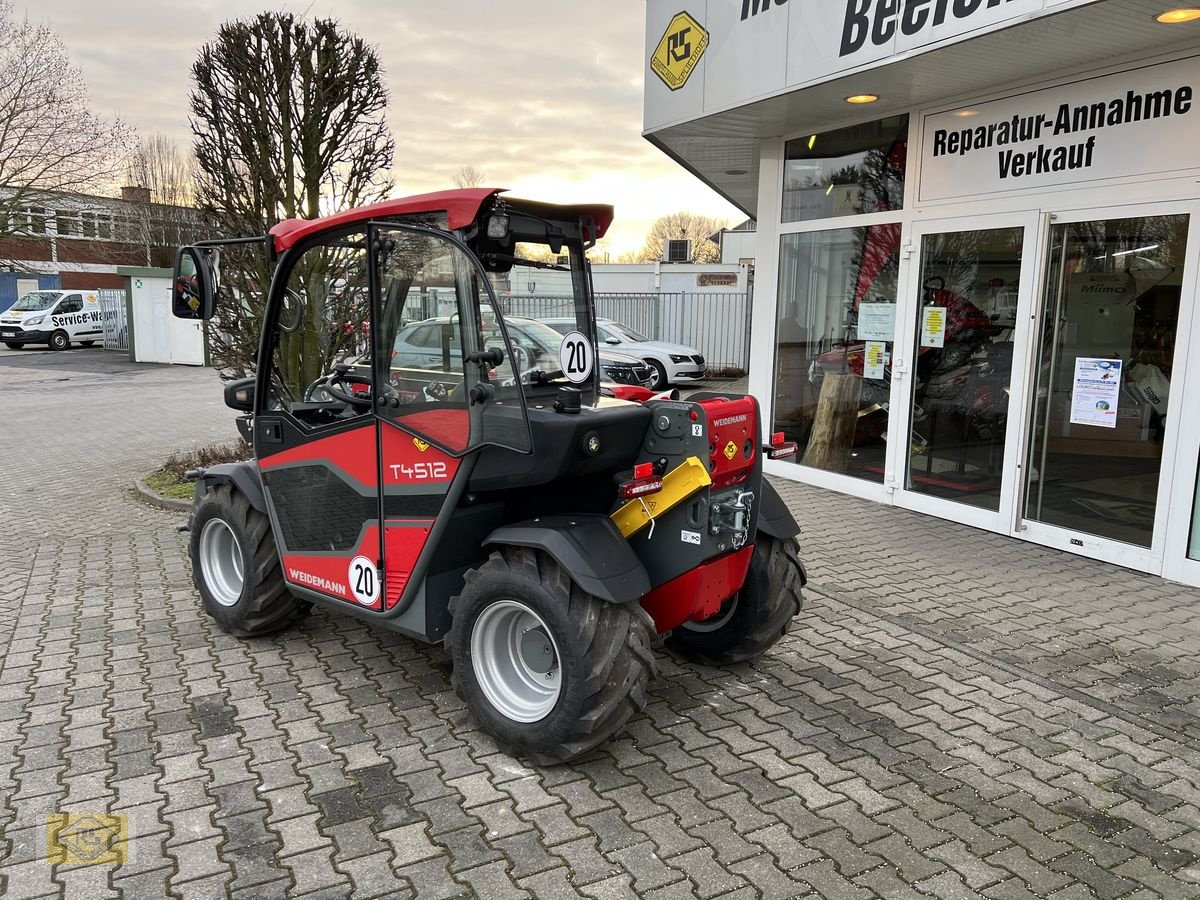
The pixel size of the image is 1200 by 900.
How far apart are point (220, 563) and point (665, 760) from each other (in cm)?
281

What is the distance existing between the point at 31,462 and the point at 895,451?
9412 mm

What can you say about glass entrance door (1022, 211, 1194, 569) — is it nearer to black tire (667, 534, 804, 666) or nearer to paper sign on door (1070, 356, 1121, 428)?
paper sign on door (1070, 356, 1121, 428)

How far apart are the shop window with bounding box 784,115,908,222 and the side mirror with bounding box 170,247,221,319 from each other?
19.1 ft

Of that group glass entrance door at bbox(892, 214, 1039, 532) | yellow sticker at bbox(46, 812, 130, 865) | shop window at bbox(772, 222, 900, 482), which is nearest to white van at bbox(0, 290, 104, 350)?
shop window at bbox(772, 222, 900, 482)

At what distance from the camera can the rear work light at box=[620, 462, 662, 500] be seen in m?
3.46

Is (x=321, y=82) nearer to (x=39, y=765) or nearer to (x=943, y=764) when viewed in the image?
(x=39, y=765)

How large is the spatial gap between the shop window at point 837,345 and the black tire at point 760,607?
4.16 meters

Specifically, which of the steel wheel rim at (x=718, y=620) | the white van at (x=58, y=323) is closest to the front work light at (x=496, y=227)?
the steel wheel rim at (x=718, y=620)

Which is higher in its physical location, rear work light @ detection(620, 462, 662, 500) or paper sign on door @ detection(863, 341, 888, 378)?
paper sign on door @ detection(863, 341, 888, 378)

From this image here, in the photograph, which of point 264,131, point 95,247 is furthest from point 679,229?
point 264,131

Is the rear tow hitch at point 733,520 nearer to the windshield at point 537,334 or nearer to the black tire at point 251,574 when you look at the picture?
the windshield at point 537,334

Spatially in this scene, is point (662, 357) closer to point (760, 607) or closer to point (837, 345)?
point (837, 345)

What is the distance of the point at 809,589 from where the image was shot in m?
5.67

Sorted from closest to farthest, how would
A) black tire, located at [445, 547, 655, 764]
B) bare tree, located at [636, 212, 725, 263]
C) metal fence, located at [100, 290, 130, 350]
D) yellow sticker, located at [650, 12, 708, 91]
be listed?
1. black tire, located at [445, 547, 655, 764]
2. yellow sticker, located at [650, 12, 708, 91]
3. metal fence, located at [100, 290, 130, 350]
4. bare tree, located at [636, 212, 725, 263]
